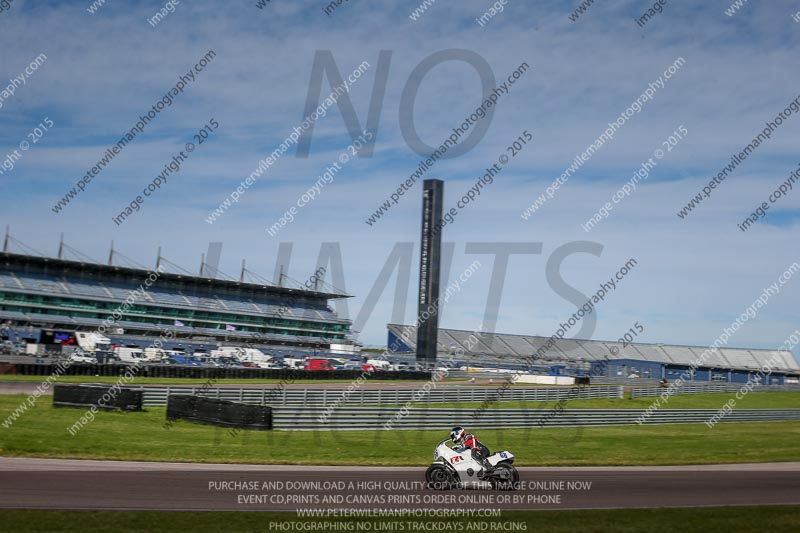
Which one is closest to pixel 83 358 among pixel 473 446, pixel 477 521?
pixel 473 446

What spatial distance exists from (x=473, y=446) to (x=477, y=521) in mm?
2920

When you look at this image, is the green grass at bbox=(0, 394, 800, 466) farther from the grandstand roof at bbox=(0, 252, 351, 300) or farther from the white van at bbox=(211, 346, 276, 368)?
the grandstand roof at bbox=(0, 252, 351, 300)

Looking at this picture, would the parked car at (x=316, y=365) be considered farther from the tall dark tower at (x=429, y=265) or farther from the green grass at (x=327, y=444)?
the green grass at (x=327, y=444)

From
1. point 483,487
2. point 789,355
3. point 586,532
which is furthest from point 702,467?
point 789,355

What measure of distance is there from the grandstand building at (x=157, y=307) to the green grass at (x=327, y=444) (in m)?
40.2

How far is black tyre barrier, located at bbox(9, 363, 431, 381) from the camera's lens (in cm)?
4403

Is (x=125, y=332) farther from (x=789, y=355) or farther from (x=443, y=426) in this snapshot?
(x=789, y=355)

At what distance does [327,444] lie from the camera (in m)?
23.3

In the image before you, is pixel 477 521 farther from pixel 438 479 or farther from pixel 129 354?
pixel 129 354

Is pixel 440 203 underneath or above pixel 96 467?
above

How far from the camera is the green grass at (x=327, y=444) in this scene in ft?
64.5

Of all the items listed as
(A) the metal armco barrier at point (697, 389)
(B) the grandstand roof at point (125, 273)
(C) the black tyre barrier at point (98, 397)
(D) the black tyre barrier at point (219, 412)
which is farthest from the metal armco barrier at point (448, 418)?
(B) the grandstand roof at point (125, 273)

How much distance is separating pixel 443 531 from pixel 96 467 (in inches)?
367

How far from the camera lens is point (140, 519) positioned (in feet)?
36.7
